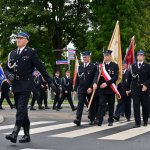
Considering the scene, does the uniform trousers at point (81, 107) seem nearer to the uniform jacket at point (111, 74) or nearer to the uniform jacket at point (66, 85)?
the uniform jacket at point (111, 74)

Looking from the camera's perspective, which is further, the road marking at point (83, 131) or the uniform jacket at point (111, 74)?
the uniform jacket at point (111, 74)

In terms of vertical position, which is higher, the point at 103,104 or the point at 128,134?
the point at 103,104

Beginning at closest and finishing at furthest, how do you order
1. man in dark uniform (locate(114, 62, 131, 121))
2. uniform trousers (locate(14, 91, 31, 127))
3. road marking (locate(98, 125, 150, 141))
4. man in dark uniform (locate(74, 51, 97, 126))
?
uniform trousers (locate(14, 91, 31, 127)) < road marking (locate(98, 125, 150, 141)) < man in dark uniform (locate(74, 51, 97, 126)) < man in dark uniform (locate(114, 62, 131, 121))

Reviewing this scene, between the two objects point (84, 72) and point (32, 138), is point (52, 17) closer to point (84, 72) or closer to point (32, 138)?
point (84, 72)

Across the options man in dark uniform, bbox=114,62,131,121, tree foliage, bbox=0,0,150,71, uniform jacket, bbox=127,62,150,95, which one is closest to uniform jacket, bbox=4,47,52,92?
uniform jacket, bbox=127,62,150,95

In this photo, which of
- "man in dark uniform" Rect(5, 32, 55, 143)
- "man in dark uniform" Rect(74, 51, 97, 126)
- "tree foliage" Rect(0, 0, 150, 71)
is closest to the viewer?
"man in dark uniform" Rect(5, 32, 55, 143)

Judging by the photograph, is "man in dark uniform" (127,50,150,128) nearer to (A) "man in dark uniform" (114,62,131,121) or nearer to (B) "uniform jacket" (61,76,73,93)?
(A) "man in dark uniform" (114,62,131,121)

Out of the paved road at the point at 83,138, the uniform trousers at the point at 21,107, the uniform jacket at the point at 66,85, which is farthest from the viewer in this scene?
the uniform jacket at the point at 66,85

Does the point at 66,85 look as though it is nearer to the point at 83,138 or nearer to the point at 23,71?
the point at 83,138

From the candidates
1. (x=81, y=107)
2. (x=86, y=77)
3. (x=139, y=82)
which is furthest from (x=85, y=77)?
(x=139, y=82)

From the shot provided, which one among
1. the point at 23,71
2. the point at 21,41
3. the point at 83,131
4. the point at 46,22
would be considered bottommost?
the point at 83,131

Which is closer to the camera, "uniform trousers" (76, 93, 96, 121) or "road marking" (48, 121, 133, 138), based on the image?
"road marking" (48, 121, 133, 138)

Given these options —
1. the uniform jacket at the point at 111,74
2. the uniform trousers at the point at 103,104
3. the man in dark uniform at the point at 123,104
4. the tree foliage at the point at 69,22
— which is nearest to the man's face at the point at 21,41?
the uniform jacket at the point at 111,74

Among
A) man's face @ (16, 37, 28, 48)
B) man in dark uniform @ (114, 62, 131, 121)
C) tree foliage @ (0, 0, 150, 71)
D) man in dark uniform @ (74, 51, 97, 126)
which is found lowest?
man in dark uniform @ (114, 62, 131, 121)
